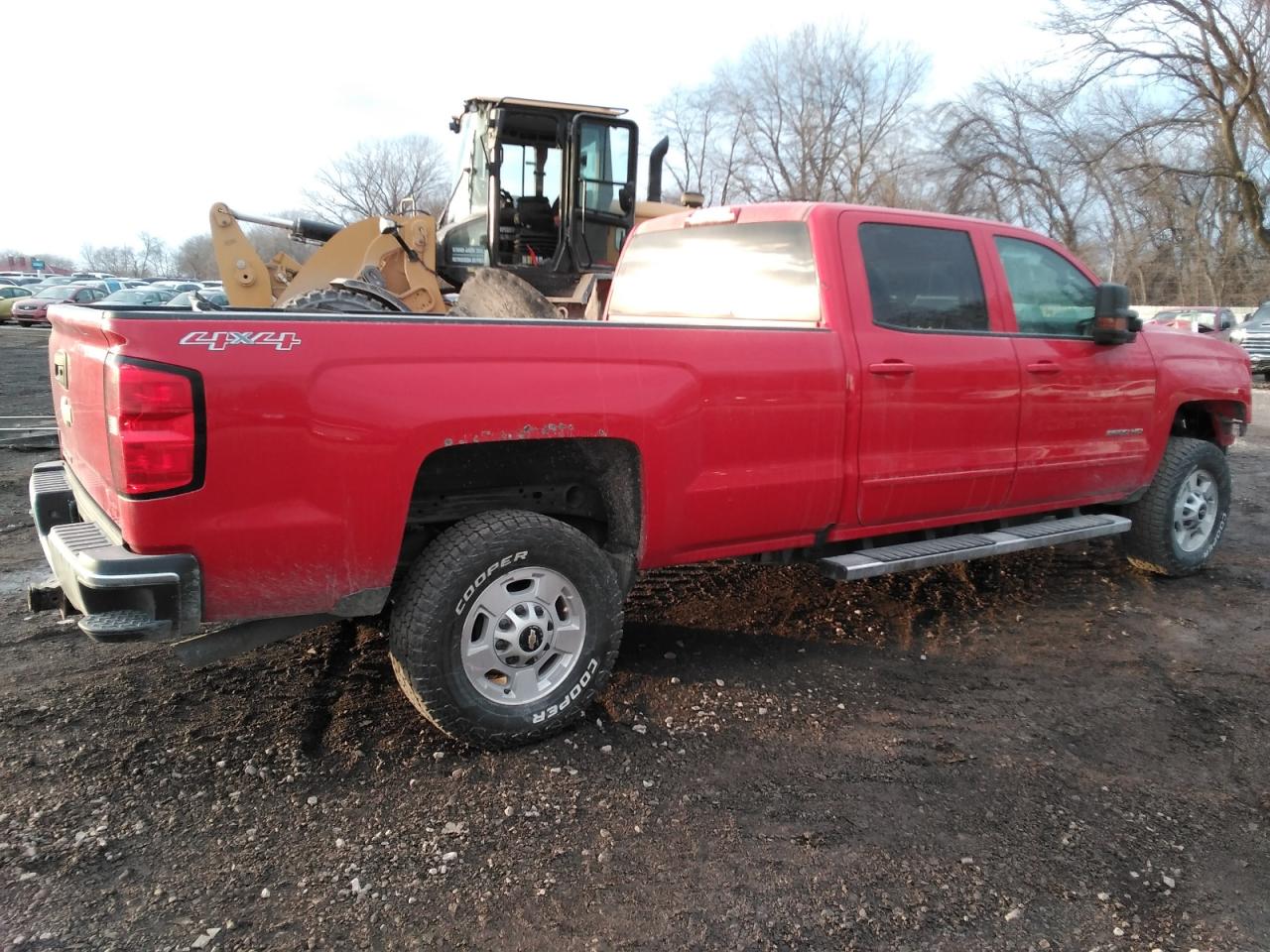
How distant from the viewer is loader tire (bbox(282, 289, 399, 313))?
18.9 ft

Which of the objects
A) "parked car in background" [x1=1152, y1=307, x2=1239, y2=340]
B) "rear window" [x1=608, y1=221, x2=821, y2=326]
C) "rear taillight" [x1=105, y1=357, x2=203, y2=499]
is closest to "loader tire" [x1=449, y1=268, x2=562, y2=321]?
"rear window" [x1=608, y1=221, x2=821, y2=326]

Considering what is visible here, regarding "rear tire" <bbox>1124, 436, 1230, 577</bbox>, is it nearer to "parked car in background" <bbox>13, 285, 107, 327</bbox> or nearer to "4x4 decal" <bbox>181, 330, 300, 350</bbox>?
"4x4 decal" <bbox>181, 330, 300, 350</bbox>

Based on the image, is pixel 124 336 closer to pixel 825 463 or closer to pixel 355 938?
pixel 355 938

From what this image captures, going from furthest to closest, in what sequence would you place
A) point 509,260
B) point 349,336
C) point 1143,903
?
1. point 509,260
2. point 349,336
3. point 1143,903

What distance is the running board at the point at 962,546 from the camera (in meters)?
4.07

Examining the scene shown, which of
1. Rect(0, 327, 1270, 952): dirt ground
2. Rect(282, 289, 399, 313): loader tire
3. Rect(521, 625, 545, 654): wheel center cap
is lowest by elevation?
Rect(0, 327, 1270, 952): dirt ground

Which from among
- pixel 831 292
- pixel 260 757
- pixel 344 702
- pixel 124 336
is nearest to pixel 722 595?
pixel 831 292

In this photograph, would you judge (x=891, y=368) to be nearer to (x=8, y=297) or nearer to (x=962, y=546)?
(x=962, y=546)

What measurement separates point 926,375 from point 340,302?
3654mm

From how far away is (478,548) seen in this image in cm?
320

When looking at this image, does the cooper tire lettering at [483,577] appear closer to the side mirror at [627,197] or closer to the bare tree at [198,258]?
the side mirror at [627,197]

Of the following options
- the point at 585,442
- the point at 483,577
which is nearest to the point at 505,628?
the point at 483,577

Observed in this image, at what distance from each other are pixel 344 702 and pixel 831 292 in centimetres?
269

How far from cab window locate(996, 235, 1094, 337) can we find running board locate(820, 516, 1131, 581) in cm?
103
